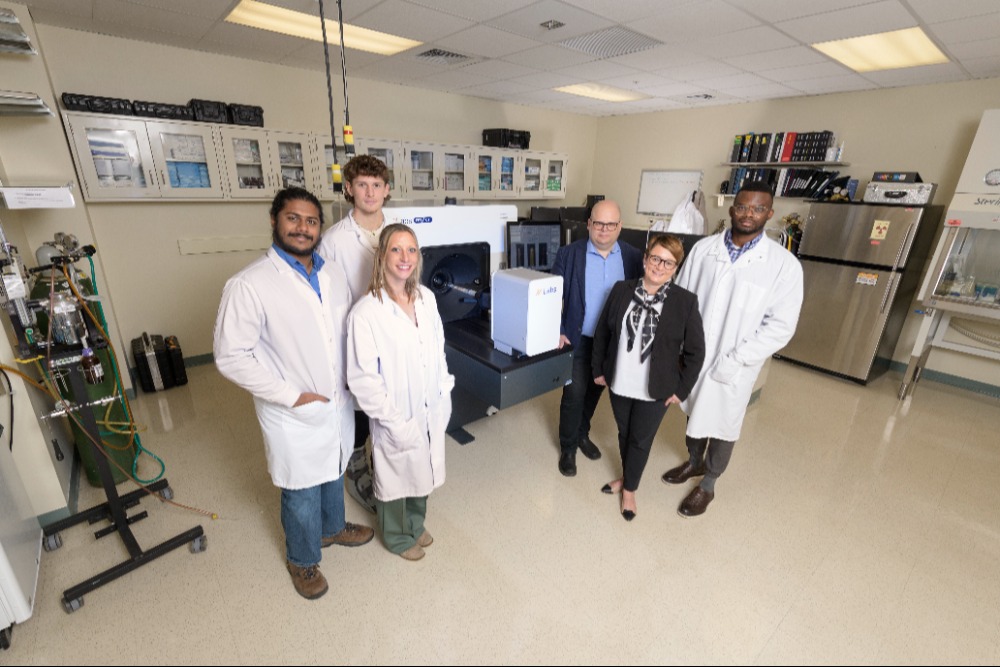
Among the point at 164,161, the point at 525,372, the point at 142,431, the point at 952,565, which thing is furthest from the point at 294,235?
the point at 952,565

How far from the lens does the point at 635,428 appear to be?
199 cm

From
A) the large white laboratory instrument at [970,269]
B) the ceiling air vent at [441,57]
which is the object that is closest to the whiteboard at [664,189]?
the large white laboratory instrument at [970,269]

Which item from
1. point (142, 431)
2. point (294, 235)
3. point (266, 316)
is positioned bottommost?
point (142, 431)

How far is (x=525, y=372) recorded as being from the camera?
185cm

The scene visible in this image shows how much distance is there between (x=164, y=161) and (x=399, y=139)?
6.10ft

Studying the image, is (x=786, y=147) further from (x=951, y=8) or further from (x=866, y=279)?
(x=951, y=8)

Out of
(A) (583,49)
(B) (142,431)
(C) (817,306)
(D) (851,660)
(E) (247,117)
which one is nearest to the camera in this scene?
(D) (851,660)

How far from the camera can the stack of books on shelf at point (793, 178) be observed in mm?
4086

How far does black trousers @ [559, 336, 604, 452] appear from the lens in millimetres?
2268

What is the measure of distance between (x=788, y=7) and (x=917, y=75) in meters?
1.99

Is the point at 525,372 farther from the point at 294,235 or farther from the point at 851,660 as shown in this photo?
the point at 851,660

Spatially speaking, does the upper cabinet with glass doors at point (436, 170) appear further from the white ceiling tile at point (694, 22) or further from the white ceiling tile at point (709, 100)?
the white ceiling tile at point (709, 100)

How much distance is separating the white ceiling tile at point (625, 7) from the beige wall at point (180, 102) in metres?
2.46

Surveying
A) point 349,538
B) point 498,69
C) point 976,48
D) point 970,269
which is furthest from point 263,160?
point 970,269
